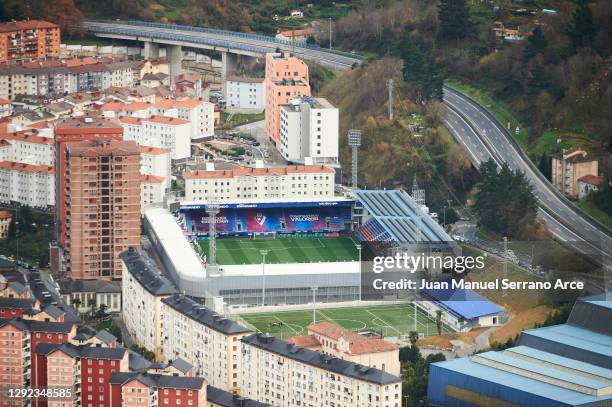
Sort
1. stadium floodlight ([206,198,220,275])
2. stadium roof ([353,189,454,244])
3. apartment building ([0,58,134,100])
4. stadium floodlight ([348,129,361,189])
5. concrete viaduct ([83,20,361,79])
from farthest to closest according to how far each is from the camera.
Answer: concrete viaduct ([83,20,361,79]) < apartment building ([0,58,134,100]) < stadium floodlight ([348,129,361,189]) < stadium roof ([353,189,454,244]) < stadium floodlight ([206,198,220,275])

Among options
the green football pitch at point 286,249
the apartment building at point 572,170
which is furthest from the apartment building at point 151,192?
the apartment building at point 572,170

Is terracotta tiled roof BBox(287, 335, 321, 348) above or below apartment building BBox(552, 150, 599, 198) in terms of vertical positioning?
below

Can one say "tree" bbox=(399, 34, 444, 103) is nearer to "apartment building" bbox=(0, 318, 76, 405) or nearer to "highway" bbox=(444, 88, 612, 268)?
"highway" bbox=(444, 88, 612, 268)

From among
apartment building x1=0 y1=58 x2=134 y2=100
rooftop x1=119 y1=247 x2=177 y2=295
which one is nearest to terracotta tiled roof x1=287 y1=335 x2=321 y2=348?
rooftop x1=119 y1=247 x2=177 y2=295

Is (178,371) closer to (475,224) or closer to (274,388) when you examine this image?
(274,388)

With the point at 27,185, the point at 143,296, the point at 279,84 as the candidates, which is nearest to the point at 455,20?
the point at 279,84

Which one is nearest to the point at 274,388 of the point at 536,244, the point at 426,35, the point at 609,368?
the point at 609,368

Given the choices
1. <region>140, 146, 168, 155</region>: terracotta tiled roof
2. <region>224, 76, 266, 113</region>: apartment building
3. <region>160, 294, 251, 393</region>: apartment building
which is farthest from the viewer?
<region>224, 76, 266, 113</region>: apartment building

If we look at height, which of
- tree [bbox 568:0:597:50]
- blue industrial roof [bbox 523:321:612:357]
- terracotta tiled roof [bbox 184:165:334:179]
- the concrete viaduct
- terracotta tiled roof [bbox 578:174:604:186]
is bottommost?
blue industrial roof [bbox 523:321:612:357]
